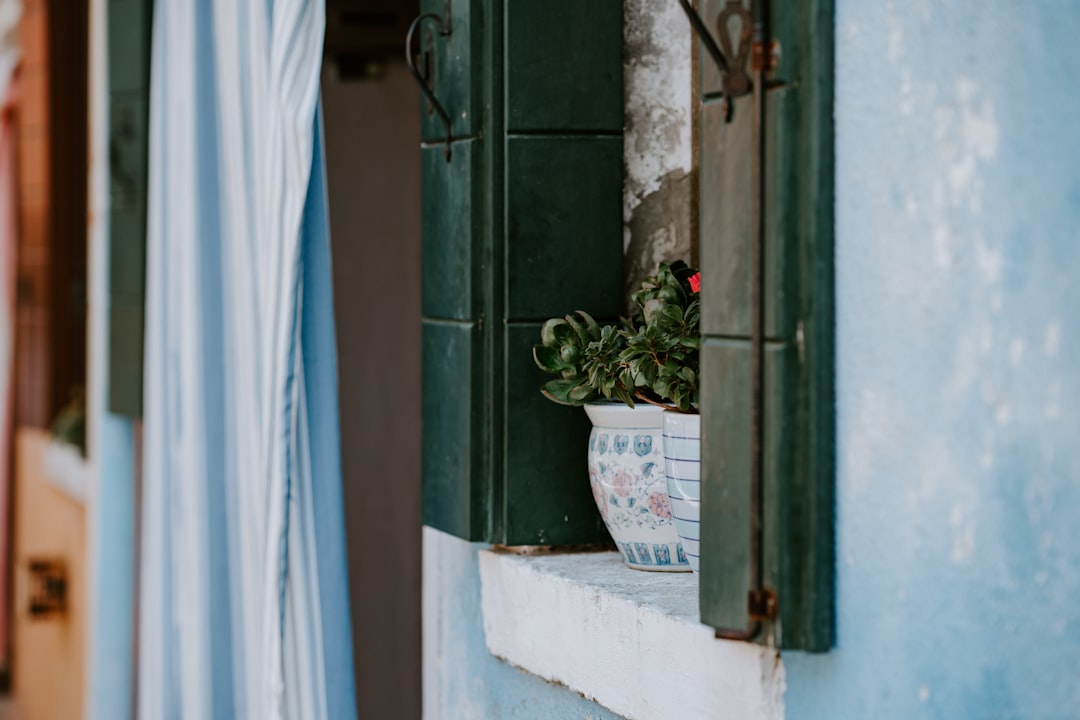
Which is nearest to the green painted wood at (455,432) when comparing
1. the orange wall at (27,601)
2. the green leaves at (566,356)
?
the green leaves at (566,356)

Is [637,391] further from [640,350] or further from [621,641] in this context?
[621,641]

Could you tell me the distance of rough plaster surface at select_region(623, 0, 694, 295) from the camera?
2137 millimetres

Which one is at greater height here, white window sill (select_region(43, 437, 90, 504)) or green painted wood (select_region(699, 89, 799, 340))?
green painted wood (select_region(699, 89, 799, 340))

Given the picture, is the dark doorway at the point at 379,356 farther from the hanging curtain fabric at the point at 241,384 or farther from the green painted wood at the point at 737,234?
the green painted wood at the point at 737,234

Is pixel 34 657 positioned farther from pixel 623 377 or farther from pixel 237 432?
pixel 623 377

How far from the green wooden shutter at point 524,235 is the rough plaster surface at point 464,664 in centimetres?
19

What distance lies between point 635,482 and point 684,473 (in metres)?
0.17

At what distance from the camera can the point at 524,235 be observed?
82.7 inches

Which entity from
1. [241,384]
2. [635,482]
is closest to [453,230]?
[635,482]

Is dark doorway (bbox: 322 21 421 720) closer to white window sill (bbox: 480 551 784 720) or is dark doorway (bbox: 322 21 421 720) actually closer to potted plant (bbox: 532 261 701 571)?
white window sill (bbox: 480 551 784 720)

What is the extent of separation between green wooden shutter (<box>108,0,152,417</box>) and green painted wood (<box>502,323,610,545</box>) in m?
1.81

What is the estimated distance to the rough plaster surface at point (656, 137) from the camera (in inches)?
84.1

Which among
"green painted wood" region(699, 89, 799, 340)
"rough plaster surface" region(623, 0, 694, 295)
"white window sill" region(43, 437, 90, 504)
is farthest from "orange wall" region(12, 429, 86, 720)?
"green painted wood" region(699, 89, 799, 340)

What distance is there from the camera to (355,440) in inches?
155
